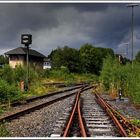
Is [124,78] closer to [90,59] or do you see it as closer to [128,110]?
[128,110]

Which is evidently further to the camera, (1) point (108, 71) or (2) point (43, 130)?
(1) point (108, 71)

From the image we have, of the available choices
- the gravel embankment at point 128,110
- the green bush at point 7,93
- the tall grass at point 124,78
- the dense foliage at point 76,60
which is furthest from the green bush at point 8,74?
the dense foliage at point 76,60

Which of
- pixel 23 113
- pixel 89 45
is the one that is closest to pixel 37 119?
pixel 23 113

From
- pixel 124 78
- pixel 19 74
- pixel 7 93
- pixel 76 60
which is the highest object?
pixel 76 60

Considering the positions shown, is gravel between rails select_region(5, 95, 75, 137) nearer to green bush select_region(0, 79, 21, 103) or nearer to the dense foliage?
green bush select_region(0, 79, 21, 103)

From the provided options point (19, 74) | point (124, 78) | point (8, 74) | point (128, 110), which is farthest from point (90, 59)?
point (128, 110)

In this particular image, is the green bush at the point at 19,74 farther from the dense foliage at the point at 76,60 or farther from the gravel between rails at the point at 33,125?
the dense foliage at the point at 76,60

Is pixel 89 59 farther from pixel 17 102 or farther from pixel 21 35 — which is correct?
pixel 17 102

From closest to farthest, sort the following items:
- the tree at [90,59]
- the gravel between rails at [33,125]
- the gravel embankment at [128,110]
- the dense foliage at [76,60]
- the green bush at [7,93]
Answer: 1. the gravel between rails at [33,125]
2. the gravel embankment at [128,110]
3. the green bush at [7,93]
4. the dense foliage at [76,60]
5. the tree at [90,59]

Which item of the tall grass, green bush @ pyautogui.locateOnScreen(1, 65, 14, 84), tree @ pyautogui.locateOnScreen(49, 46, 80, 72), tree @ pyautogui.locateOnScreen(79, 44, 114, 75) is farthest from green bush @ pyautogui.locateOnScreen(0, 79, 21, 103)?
tree @ pyautogui.locateOnScreen(79, 44, 114, 75)

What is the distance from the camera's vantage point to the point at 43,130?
31.4 feet

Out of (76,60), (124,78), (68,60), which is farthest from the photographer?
(68,60)

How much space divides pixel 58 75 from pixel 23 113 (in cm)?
4288

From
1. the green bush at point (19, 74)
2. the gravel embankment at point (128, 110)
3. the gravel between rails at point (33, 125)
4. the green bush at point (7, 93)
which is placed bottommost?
the gravel embankment at point (128, 110)
